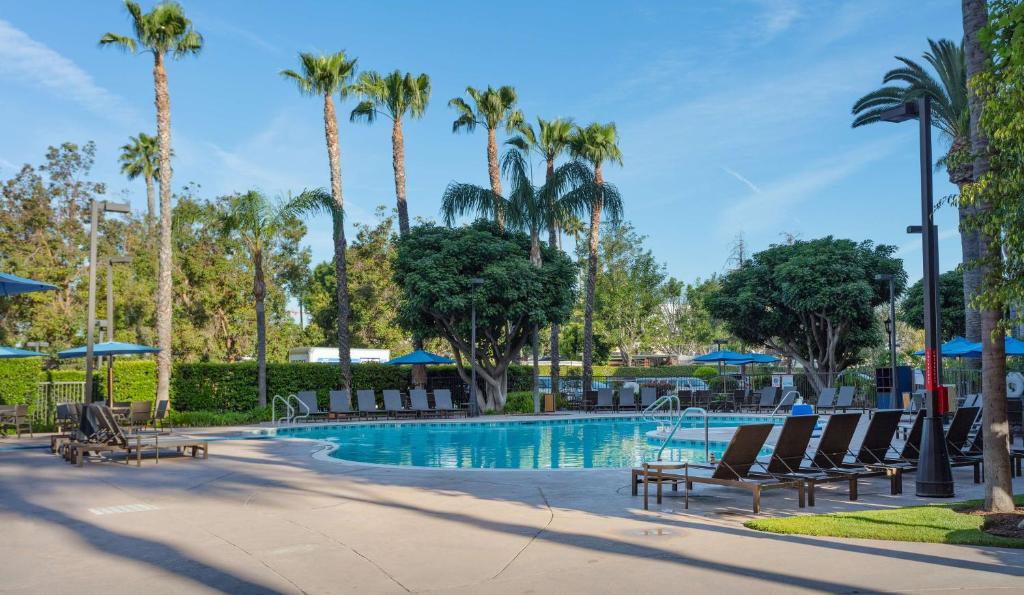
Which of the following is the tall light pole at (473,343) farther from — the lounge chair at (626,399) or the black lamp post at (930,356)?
the black lamp post at (930,356)

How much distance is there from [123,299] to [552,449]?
28397mm

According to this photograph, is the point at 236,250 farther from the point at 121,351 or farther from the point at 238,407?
the point at 121,351

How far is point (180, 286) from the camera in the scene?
39750mm

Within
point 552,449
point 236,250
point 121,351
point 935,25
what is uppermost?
point 935,25

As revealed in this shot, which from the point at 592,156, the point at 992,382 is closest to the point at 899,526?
the point at 992,382

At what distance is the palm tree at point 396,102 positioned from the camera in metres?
31.0

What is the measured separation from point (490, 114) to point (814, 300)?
14815 millimetres

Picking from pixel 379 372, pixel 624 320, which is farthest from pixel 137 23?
pixel 624 320

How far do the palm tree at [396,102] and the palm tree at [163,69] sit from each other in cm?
667

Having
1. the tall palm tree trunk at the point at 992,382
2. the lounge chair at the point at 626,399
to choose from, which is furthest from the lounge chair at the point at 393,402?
the tall palm tree trunk at the point at 992,382

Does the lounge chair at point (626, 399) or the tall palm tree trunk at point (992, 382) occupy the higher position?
the tall palm tree trunk at point (992, 382)

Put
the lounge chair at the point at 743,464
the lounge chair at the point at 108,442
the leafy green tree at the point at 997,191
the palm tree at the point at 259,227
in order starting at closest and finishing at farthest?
the leafy green tree at the point at 997,191, the lounge chair at the point at 743,464, the lounge chair at the point at 108,442, the palm tree at the point at 259,227

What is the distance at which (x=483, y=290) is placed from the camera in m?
27.2

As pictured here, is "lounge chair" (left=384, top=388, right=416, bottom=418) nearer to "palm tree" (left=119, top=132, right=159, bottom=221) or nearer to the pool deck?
the pool deck
